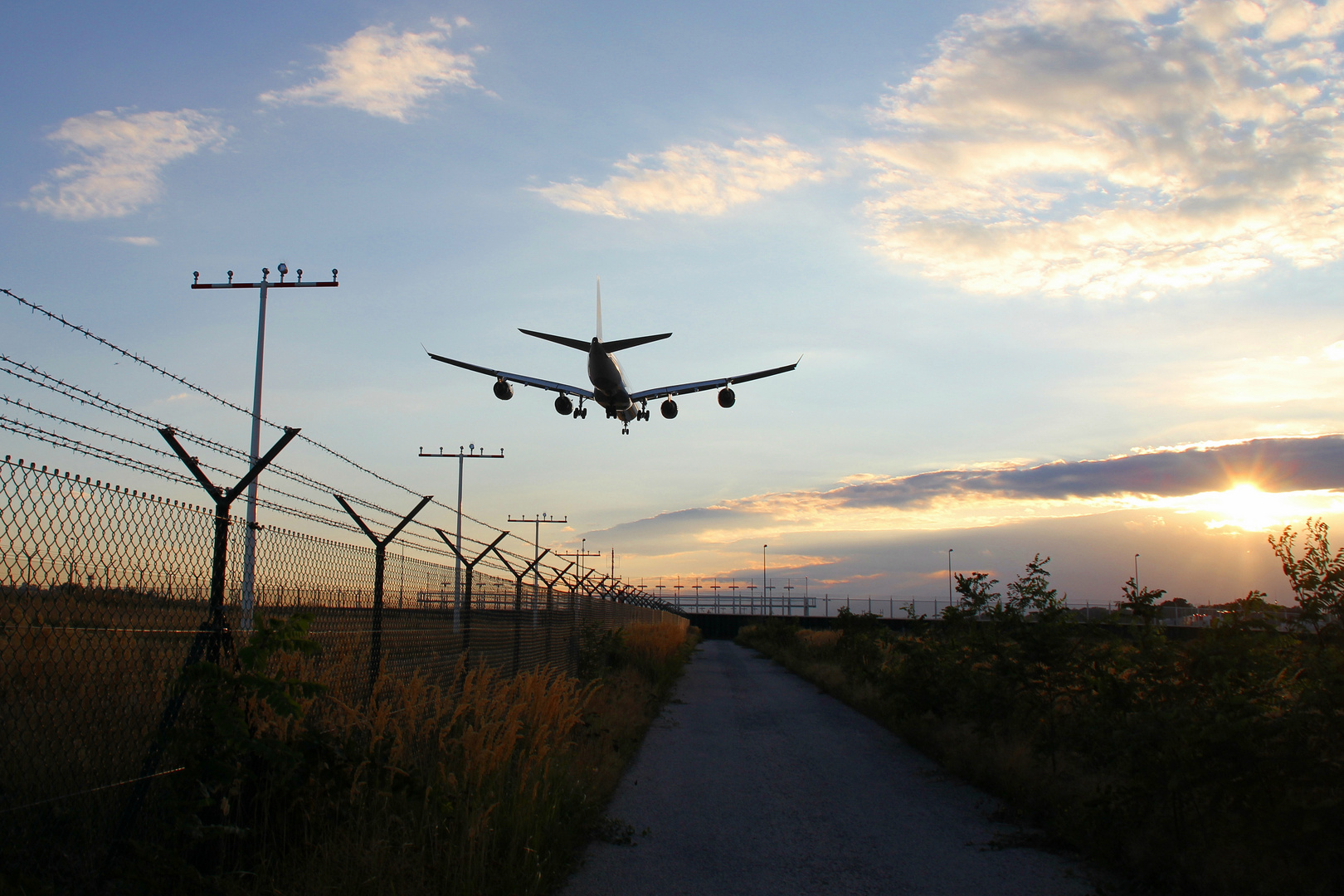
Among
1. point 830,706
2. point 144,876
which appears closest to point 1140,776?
point 144,876

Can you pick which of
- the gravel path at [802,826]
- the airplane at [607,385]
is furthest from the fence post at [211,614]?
the airplane at [607,385]

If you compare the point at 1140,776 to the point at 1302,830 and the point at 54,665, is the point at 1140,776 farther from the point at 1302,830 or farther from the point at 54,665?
the point at 54,665

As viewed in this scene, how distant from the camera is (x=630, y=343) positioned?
34.1 metres

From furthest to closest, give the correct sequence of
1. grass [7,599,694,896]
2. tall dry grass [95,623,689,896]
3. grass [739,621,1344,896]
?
grass [739,621,1344,896] < tall dry grass [95,623,689,896] < grass [7,599,694,896]

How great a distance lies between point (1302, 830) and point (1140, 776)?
1.57 m

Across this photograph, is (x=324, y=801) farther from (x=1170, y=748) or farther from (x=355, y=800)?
(x=1170, y=748)

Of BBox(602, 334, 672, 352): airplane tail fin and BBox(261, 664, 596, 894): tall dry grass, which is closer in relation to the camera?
BBox(261, 664, 596, 894): tall dry grass

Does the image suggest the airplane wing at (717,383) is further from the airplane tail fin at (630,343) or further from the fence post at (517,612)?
the fence post at (517,612)

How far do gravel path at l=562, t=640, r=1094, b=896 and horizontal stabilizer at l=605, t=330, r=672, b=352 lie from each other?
20.0 meters

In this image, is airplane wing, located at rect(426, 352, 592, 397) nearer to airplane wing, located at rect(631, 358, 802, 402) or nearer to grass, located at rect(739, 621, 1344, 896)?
airplane wing, located at rect(631, 358, 802, 402)

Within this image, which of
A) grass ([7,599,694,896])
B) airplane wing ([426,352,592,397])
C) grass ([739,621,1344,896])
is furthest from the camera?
airplane wing ([426,352,592,397])

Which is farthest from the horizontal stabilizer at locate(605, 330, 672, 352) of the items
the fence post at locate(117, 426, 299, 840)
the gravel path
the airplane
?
the fence post at locate(117, 426, 299, 840)

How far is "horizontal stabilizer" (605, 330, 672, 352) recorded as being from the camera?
1314 inches

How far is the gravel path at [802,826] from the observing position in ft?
22.0
